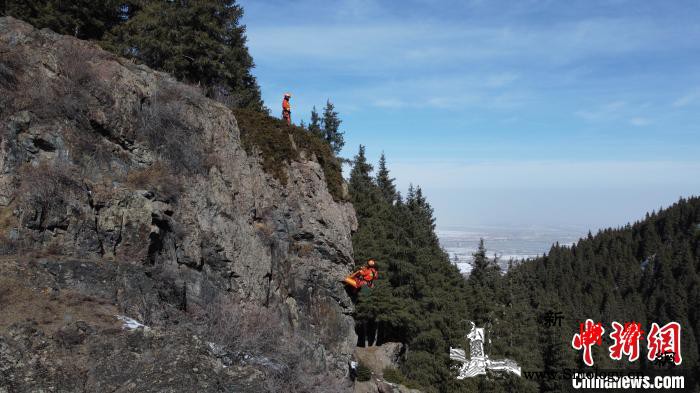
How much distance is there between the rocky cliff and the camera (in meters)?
8.49

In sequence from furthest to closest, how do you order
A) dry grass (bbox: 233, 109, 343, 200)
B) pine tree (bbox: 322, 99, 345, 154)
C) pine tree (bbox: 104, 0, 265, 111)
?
1. pine tree (bbox: 322, 99, 345, 154)
2. pine tree (bbox: 104, 0, 265, 111)
3. dry grass (bbox: 233, 109, 343, 200)

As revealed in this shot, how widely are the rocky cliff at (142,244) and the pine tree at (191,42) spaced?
5.53 m

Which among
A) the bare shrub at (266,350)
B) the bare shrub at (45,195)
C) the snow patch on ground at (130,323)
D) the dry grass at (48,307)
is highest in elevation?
the bare shrub at (45,195)

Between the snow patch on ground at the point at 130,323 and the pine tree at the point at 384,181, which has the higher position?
the pine tree at the point at 384,181

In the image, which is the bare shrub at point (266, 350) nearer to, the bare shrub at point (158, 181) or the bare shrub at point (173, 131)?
the bare shrub at point (158, 181)

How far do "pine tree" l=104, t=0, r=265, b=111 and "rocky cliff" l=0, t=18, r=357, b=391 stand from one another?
553 centimetres

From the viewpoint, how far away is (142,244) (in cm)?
1278

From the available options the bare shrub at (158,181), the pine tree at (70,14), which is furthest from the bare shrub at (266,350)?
the pine tree at (70,14)

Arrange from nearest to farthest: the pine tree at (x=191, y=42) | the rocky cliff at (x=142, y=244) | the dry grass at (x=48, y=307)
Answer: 1. the rocky cliff at (x=142, y=244)
2. the dry grass at (x=48, y=307)
3. the pine tree at (x=191, y=42)

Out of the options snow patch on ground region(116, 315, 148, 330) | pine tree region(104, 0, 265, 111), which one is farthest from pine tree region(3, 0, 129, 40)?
snow patch on ground region(116, 315, 148, 330)

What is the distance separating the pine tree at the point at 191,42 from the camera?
77.4ft

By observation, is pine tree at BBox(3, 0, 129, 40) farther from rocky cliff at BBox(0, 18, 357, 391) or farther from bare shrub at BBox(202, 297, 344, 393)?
bare shrub at BBox(202, 297, 344, 393)

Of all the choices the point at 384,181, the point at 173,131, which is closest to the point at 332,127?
the point at 384,181

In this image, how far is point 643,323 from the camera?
89.1 meters
